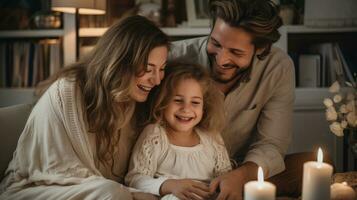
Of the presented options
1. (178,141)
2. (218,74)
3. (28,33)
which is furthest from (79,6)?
(178,141)

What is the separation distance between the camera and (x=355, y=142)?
1687 millimetres

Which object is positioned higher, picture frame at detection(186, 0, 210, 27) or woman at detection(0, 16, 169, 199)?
picture frame at detection(186, 0, 210, 27)

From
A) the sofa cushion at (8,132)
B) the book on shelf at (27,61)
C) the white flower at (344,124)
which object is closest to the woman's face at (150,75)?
the sofa cushion at (8,132)

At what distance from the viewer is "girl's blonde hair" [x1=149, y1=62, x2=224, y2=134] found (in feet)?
4.80

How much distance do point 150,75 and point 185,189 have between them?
1.21ft

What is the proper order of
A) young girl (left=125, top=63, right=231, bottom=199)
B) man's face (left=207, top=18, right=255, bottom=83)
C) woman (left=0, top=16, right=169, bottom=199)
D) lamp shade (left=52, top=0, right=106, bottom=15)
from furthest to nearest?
lamp shade (left=52, top=0, right=106, bottom=15), man's face (left=207, top=18, right=255, bottom=83), young girl (left=125, top=63, right=231, bottom=199), woman (left=0, top=16, right=169, bottom=199)

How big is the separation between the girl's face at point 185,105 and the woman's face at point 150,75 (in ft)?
0.38

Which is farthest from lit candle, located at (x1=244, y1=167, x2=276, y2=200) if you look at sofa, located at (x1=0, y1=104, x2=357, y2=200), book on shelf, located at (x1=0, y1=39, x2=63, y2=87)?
book on shelf, located at (x1=0, y1=39, x2=63, y2=87)

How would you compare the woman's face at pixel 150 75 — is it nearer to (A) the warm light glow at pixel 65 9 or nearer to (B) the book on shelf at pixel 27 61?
(A) the warm light glow at pixel 65 9

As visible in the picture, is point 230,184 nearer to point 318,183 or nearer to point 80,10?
point 318,183

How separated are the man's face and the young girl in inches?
4.3

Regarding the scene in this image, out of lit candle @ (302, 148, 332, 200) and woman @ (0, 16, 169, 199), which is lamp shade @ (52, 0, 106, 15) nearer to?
woman @ (0, 16, 169, 199)

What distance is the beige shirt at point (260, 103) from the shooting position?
1.72 metres

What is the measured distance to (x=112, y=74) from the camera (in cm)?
131
